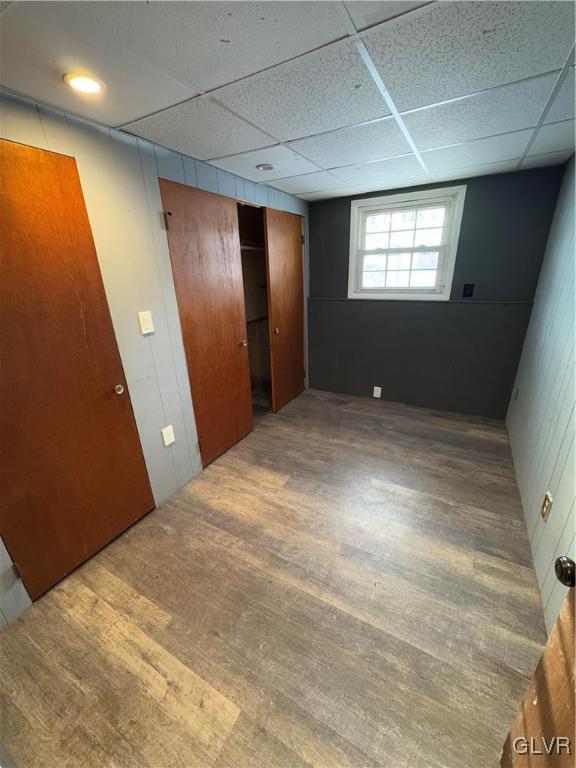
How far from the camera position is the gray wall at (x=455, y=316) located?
2.58 m

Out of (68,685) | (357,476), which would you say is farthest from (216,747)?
(357,476)

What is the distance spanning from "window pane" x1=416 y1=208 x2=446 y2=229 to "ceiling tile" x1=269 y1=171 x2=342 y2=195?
3.03ft

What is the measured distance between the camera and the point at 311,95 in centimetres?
125

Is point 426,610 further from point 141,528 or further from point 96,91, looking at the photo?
point 96,91

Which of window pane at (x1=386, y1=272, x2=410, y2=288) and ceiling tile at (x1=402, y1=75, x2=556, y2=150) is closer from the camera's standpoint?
ceiling tile at (x1=402, y1=75, x2=556, y2=150)

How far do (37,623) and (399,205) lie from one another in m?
4.05

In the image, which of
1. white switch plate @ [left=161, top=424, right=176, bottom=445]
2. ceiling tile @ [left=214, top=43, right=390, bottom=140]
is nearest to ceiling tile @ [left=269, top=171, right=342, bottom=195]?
ceiling tile @ [left=214, top=43, right=390, bottom=140]

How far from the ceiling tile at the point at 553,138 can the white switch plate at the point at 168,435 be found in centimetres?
286

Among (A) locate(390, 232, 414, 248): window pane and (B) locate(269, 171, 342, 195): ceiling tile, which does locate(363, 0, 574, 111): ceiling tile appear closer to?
(B) locate(269, 171, 342, 195): ceiling tile

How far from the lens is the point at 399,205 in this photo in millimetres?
2979

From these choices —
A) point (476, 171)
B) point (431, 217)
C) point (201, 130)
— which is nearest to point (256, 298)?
point (431, 217)

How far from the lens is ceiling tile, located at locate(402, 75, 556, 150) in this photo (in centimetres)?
126

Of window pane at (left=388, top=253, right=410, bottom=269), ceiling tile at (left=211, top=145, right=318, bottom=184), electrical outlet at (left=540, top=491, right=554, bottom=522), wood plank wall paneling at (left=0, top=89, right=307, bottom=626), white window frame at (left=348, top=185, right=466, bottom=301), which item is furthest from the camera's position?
window pane at (left=388, top=253, right=410, bottom=269)

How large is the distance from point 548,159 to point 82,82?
294cm
